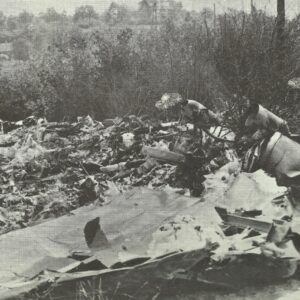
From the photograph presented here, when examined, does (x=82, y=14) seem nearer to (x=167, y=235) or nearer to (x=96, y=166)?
(x=96, y=166)

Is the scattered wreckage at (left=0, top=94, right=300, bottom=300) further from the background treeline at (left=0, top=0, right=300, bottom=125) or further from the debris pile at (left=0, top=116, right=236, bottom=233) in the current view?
the background treeline at (left=0, top=0, right=300, bottom=125)

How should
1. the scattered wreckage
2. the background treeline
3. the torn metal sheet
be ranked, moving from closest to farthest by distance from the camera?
the scattered wreckage < the torn metal sheet < the background treeline

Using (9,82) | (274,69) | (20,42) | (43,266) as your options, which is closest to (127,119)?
(274,69)

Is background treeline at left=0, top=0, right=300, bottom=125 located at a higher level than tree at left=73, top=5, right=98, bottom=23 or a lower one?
lower

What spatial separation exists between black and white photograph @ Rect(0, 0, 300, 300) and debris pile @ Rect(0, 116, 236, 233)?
0.06 ft

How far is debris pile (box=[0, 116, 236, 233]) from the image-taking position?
5137 mm

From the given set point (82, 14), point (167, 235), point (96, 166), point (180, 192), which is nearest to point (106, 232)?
point (167, 235)

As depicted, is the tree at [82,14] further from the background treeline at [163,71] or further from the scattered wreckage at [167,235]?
the scattered wreckage at [167,235]

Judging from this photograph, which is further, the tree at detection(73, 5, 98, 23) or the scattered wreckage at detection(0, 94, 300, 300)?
the tree at detection(73, 5, 98, 23)

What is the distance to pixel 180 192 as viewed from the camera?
3.86m

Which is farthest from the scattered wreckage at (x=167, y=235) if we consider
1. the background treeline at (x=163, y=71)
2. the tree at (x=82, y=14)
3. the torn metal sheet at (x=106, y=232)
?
the tree at (x=82, y=14)

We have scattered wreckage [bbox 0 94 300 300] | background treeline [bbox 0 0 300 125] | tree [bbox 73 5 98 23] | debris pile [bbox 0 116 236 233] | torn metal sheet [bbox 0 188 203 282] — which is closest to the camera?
scattered wreckage [bbox 0 94 300 300]

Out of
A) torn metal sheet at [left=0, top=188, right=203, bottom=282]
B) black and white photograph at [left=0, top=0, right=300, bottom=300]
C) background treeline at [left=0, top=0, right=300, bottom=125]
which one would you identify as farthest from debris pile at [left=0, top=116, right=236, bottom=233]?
background treeline at [left=0, top=0, right=300, bottom=125]

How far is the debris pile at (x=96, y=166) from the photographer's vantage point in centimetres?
514
